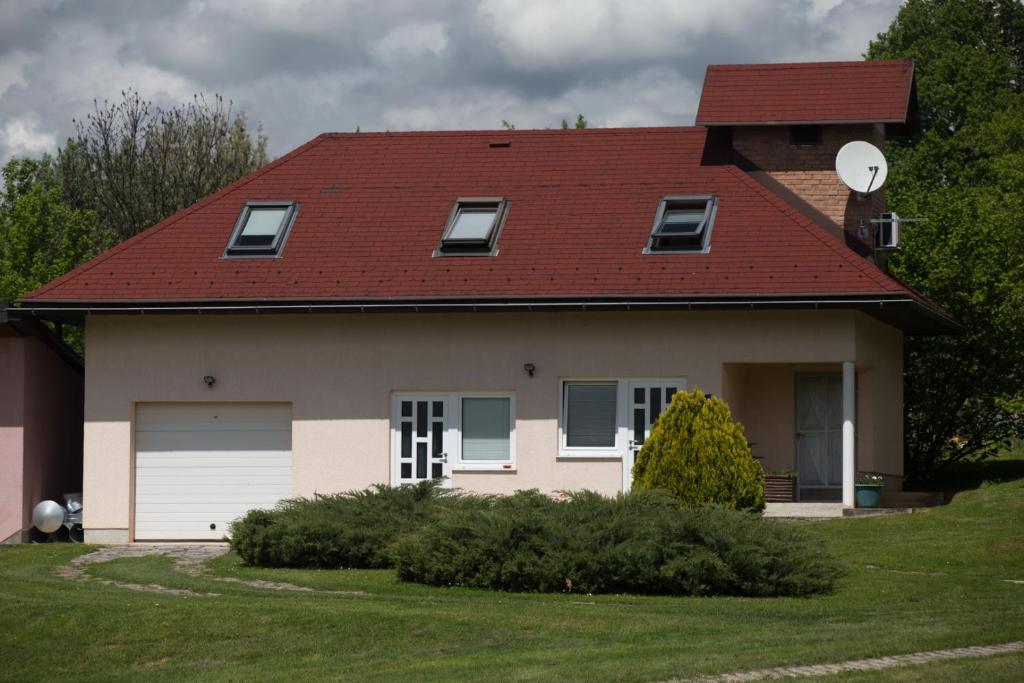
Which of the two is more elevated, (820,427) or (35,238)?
(35,238)

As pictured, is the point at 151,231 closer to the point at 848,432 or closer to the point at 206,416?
the point at 206,416

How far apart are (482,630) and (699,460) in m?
6.76

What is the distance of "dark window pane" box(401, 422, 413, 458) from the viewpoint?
77.3 feet

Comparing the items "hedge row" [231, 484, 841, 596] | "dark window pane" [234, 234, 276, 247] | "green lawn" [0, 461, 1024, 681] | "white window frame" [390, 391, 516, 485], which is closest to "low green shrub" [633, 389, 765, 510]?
"hedge row" [231, 484, 841, 596]

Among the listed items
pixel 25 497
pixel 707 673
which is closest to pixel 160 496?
pixel 25 497

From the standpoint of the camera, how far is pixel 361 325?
23578mm

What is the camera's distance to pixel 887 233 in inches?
1003

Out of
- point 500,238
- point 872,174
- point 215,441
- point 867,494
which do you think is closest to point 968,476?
point 867,494

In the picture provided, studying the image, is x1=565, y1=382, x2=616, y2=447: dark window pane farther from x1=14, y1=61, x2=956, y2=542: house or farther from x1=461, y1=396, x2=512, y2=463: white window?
x1=461, y1=396, x2=512, y2=463: white window

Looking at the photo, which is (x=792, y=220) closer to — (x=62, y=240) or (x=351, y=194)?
(x=351, y=194)

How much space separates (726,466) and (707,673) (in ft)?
27.6

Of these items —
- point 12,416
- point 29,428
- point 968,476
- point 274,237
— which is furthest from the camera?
point 968,476

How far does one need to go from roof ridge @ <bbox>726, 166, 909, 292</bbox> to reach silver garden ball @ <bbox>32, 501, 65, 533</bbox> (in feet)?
38.5

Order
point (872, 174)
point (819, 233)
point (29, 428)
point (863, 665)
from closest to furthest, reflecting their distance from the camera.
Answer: point (863, 665), point (819, 233), point (29, 428), point (872, 174)
